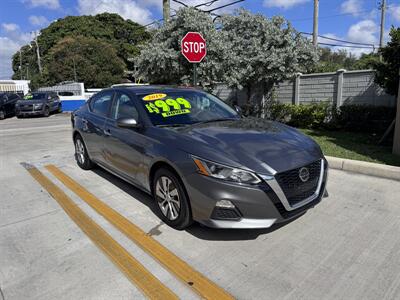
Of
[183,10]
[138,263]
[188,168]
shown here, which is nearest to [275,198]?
[188,168]

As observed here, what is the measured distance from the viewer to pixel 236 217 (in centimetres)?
294

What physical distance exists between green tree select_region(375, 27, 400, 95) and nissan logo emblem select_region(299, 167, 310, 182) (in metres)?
5.91

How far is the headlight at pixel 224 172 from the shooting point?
9.39 ft

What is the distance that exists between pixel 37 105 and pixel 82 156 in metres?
15.8

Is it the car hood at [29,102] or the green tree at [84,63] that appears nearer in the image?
the car hood at [29,102]

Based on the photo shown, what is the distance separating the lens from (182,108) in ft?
13.6

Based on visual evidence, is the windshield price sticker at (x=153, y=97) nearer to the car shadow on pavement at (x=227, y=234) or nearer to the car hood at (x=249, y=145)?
the car hood at (x=249, y=145)

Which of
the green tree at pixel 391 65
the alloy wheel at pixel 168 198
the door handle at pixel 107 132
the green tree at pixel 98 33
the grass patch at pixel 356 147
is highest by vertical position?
the green tree at pixel 98 33

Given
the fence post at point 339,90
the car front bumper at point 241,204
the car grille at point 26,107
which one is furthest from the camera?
the car grille at point 26,107

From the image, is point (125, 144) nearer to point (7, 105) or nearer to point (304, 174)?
point (304, 174)

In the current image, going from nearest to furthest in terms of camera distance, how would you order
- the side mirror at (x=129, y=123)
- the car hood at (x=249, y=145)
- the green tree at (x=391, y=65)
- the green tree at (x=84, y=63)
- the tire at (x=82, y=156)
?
the car hood at (x=249, y=145), the side mirror at (x=129, y=123), the tire at (x=82, y=156), the green tree at (x=391, y=65), the green tree at (x=84, y=63)

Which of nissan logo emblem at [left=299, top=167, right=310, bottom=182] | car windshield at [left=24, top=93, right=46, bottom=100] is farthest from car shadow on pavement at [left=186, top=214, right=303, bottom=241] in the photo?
car windshield at [left=24, top=93, right=46, bottom=100]

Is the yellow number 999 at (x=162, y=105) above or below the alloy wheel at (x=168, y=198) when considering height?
above

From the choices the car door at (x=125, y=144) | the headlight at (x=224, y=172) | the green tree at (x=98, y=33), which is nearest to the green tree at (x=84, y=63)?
the green tree at (x=98, y=33)
